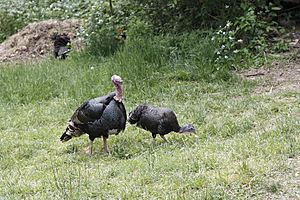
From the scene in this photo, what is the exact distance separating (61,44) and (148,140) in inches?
223

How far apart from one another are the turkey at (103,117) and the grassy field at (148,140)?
7.9 inches

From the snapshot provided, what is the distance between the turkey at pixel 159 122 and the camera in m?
5.70

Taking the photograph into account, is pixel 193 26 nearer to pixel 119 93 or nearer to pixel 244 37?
pixel 244 37

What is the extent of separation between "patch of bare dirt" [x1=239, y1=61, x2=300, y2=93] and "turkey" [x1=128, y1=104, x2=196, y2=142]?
2.13m

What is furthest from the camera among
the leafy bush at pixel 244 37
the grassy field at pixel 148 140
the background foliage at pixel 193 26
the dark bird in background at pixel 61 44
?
the dark bird in background at pixel 61 44

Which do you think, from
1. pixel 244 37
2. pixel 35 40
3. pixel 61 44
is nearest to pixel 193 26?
pixel 244 37

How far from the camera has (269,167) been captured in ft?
15.0

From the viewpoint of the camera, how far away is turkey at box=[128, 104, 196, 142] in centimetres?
570

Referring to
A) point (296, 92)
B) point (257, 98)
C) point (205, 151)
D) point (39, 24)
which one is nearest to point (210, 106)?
point (257, 98)

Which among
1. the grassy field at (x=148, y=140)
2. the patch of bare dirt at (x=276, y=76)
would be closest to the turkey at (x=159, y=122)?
the grassy field at (x=148, y=140)

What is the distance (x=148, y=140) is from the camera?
6039 millimetres

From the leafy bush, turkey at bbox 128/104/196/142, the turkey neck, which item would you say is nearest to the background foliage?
the leafy bush

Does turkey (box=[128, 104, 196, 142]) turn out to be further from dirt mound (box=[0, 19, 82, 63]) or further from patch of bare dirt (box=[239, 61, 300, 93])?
dirt mound (box=[0, 19, 82, 63])

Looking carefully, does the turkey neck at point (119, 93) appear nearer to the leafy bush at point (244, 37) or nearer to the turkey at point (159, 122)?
the turkey at point (159, 122)
